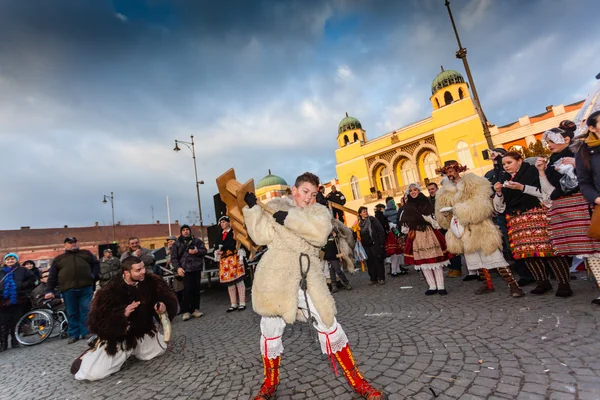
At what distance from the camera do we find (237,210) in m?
2.64

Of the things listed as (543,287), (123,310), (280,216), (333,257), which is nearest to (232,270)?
(333,257)

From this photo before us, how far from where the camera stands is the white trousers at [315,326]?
7.38ft

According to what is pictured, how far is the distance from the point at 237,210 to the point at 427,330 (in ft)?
9.11

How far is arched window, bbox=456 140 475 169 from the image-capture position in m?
26.8

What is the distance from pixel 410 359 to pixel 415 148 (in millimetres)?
30657

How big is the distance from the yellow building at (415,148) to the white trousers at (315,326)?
25211mm

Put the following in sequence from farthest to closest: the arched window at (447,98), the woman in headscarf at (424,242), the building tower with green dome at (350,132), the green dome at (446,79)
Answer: the building tower with green dome at (350,132), the arched window at (447,98), the green dome at (446,79), the woman in headscarf at (424,242)

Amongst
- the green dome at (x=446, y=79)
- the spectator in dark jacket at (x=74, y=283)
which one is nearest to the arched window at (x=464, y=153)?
the green dome at (x=446, y=79)

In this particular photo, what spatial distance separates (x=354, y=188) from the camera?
112 feet

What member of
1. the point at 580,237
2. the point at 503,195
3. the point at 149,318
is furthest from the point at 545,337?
the point at 149,318

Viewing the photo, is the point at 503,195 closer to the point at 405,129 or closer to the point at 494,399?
the point at 494,399

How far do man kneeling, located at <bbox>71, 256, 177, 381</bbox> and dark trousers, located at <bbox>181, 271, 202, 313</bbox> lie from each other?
92.0 inches

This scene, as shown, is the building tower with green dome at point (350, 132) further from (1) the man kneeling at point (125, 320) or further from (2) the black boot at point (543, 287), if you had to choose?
(1) the man kneeling at point (125, 320)

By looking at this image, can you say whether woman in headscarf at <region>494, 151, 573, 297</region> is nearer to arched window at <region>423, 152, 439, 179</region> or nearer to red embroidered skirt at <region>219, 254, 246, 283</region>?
red embroidered skirt at <region>219, 254, 246, 283</region>
